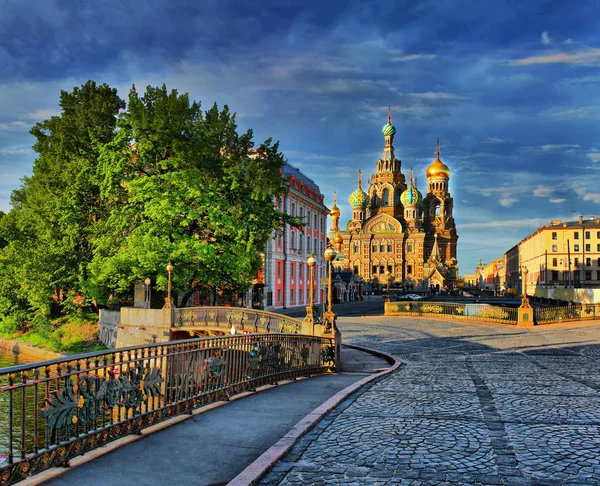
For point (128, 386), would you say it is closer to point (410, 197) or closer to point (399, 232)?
point (399, 232)

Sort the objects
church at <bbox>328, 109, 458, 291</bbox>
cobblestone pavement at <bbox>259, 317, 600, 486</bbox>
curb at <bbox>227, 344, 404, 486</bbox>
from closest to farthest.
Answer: curb at <bbox>227, 344, 404, 486</bbox> → cobblestone pavement at <bbox>259, 317, 600, 486</bbox> → church at <bbox>328, 109, 458, 291</bbox>

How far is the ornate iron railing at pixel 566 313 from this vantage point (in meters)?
35.4

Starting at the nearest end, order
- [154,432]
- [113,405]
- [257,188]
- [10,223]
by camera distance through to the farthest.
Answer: [113,405] < [154,432] < [257,188] < [10,223]

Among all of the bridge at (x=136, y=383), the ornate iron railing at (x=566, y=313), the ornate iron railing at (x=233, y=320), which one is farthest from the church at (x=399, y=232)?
the bridge at (x=136, y=383)

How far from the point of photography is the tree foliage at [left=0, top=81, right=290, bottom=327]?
28.7 m

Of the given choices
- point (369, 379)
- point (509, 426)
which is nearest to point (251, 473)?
point (509, 426)

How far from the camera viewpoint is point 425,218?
449ft

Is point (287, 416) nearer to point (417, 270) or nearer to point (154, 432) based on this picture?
point (154, 432)

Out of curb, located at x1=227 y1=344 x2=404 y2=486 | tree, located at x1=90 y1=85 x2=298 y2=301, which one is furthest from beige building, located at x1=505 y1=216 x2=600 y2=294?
curb, located at x1=227 y1=344 x2=404 y2=486

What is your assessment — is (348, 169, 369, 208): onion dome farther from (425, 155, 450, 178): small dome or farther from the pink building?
the pink building

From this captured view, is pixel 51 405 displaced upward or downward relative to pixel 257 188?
downward

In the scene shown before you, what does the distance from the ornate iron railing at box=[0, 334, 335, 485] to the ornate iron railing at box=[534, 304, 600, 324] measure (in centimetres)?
2578

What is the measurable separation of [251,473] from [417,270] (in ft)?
397

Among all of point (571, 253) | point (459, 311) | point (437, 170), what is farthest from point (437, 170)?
point (459, 311)
